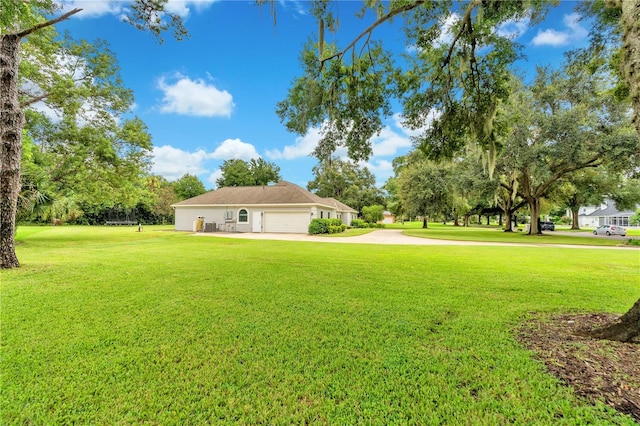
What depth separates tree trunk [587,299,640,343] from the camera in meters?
2.88

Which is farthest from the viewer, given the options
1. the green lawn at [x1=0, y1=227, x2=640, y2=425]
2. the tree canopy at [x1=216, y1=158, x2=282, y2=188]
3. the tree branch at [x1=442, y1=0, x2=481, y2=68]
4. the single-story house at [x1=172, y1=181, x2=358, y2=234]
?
the tree canopy at [x1=216, y1=158, x2=282, y2=188]

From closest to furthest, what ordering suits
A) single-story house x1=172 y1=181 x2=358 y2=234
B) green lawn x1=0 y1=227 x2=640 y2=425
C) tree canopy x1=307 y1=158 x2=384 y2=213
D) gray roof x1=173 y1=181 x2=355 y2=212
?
green lawn x1=0 y1=227 x2=640 y2=425, single-story house x1=172 y1=181 x2=358 y2=234, gray roof x1=173 y1=181 x2=355 y2=212, tree canopy x1=307 y1=158 x2=384 y2=213

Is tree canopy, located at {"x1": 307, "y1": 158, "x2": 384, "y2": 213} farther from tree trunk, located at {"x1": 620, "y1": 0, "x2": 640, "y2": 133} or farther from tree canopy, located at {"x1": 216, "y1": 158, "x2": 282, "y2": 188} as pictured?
tree trunk, located at {"x1": 620, "y1": 0, "x2": 640, "y2": 133}

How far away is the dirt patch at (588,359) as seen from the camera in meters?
2.15

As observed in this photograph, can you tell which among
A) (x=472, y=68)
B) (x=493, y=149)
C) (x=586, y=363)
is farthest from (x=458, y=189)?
(x=586, y=363)

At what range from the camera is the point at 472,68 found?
5.34 m

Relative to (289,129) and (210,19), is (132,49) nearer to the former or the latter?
(210,19)

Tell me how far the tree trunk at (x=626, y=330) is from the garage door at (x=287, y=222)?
62.9ft

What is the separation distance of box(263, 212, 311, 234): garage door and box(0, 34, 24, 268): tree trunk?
54.3 ft

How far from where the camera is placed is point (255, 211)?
23.2 metres

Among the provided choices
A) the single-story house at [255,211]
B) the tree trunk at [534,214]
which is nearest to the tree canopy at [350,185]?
the single-story house at [255,211]

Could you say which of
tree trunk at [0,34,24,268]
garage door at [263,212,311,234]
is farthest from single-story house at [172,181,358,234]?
tree trunk at [0,34,24,268]

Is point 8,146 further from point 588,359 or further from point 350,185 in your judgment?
point 350,185

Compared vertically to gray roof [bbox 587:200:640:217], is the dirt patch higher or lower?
lower
